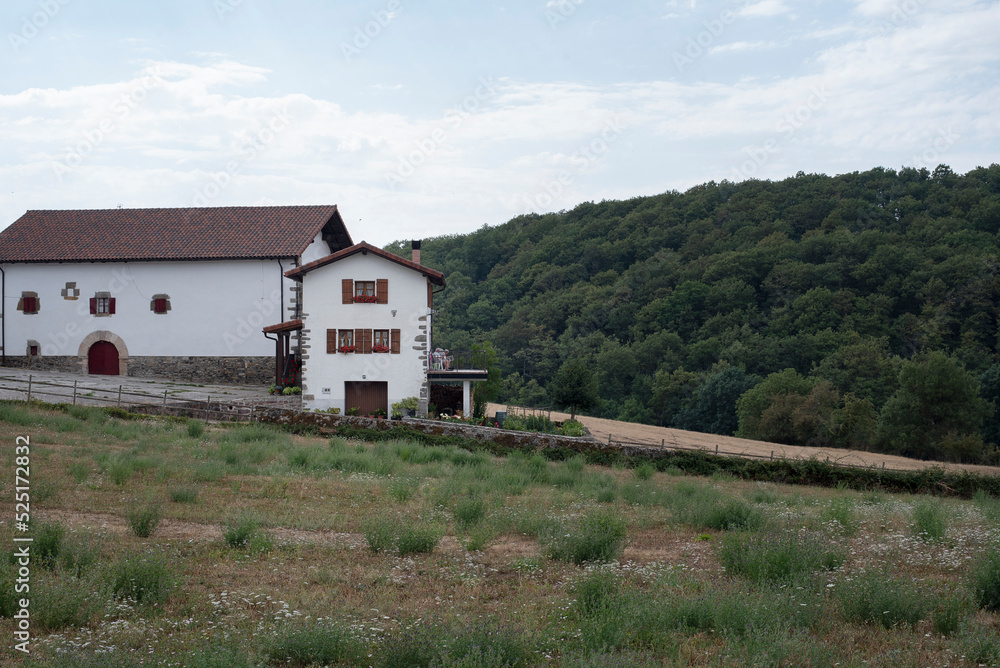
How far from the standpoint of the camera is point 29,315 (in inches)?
1329

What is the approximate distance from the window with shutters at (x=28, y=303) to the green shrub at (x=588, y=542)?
106ft

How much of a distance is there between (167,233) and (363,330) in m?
13.1

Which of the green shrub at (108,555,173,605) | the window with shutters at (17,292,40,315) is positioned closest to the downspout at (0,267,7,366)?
the window with shutters at (17,292,40,315)

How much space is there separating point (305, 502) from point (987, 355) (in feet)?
179

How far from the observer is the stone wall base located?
3278 centimetres

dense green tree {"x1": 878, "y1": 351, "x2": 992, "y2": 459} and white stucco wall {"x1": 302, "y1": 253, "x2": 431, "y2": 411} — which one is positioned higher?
white stucco wall {"x1": 302, "y1": 253, "x2": 431, "y2": 411}

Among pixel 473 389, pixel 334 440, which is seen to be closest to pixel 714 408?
pixel 473 389

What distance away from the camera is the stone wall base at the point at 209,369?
1291 inches

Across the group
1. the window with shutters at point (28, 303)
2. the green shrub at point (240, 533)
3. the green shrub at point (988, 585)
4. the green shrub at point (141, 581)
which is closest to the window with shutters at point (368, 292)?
the window with shutters at point (28, 303)

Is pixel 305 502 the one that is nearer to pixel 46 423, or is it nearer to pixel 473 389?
pixel 46 423

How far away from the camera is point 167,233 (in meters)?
34.2

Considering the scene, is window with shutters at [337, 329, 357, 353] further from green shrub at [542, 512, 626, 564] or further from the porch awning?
green shrub at [542, 512, 626, 564]

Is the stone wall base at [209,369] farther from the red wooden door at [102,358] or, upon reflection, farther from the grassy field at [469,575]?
the grassy field at [469,575]

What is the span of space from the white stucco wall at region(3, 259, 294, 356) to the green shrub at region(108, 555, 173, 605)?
2614 cm
